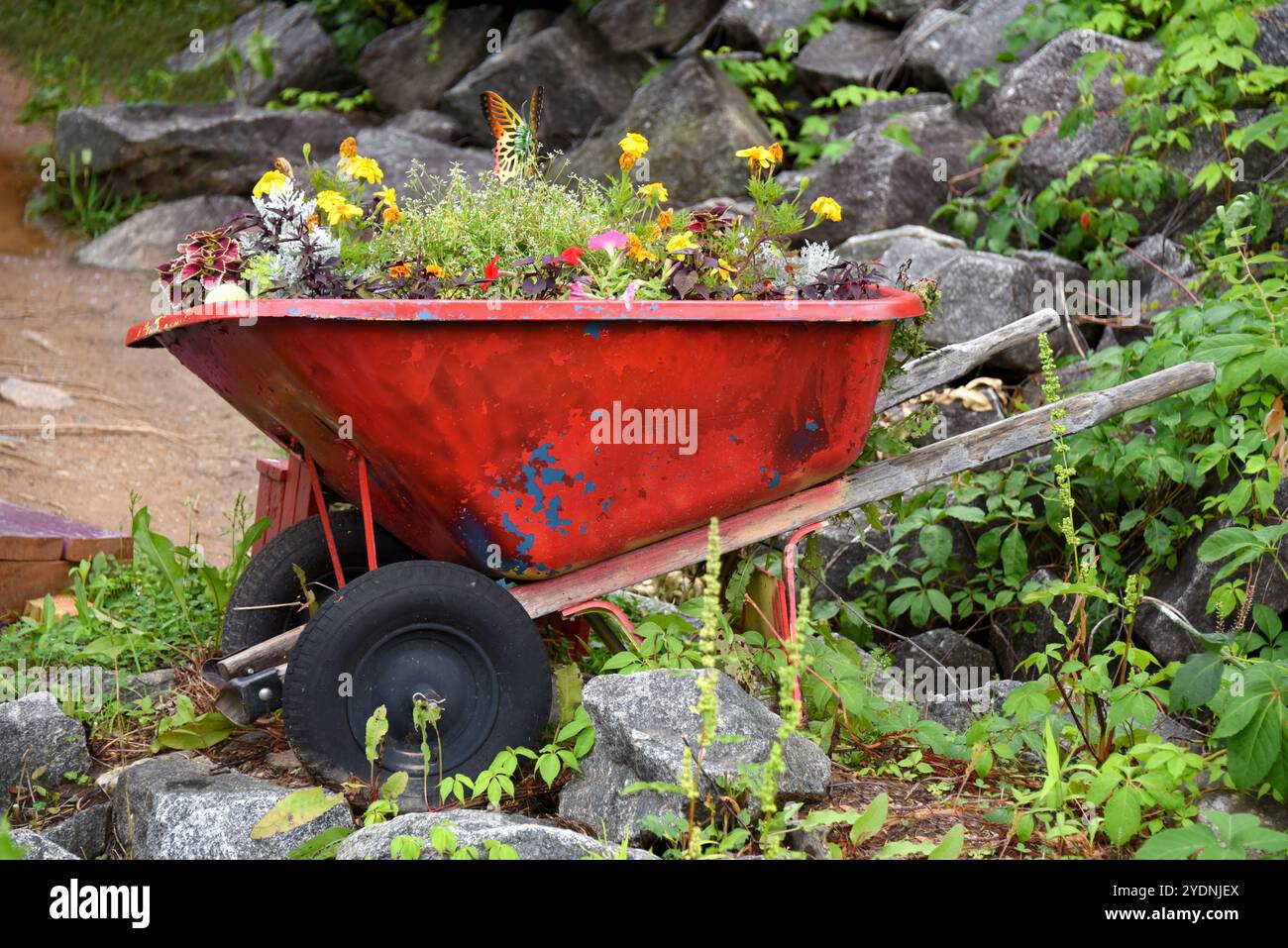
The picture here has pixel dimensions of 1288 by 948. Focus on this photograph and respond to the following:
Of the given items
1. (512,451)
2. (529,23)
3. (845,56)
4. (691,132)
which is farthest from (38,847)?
(529,23)

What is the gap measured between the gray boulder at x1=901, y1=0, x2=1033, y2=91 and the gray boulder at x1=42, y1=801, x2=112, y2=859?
18.4 feet

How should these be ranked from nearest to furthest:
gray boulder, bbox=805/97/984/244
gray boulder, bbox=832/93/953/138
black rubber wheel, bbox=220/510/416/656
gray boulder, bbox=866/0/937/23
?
black rubber wheel, bbox=220/510/416/656
gray boulder, bbox=805/97/984/244
gray boulder, bbox=832/93/953/138
gray boulder, bbox=866/0/937/23

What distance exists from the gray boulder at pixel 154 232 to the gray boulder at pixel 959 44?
170 inches

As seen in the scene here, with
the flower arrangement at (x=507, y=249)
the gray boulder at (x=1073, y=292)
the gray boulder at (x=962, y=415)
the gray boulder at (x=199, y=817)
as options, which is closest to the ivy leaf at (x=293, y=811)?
the gray boulder at (x=199, y=817)

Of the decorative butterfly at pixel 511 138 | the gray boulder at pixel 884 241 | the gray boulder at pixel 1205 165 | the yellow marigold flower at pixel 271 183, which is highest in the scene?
the gray boulder at pixel 1205 165

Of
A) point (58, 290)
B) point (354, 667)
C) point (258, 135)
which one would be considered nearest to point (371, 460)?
point (354, 667)

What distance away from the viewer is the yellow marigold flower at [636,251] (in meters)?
2.82

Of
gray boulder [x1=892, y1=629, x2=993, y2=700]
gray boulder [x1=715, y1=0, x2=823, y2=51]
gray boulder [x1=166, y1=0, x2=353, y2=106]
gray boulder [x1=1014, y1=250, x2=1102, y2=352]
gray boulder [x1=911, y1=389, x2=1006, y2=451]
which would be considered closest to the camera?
gray boulder [x1=892, y1=629, x2=993, y2=700]

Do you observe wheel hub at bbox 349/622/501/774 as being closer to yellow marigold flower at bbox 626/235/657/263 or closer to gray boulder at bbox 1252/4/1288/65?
yellow marigold flower at bbox 626/235/657/263

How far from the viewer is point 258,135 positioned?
8562 mm

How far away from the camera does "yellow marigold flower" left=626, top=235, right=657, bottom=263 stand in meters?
2.82

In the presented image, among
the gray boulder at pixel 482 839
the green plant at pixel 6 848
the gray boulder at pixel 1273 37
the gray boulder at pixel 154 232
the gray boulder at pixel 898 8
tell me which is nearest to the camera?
the green plant at pixel 6 848
